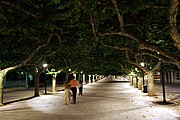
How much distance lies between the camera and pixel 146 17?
10977 millimetres

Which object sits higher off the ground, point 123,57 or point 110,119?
point 123,57

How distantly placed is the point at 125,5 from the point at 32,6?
376 cm

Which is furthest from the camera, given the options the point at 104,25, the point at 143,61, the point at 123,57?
the point at 123,57

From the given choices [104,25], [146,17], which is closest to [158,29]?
[146,17]

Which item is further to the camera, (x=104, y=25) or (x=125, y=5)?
(x=104, y=25)

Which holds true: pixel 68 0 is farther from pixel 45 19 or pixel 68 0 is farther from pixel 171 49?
pixel 171 49

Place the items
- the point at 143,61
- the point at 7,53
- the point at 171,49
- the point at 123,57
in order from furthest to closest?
the point at 123,57 < the point at 143,61 < the point at 7,53 < the point at 171,49

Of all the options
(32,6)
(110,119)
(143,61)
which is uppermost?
(32,6)

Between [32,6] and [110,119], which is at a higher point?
[32,6]

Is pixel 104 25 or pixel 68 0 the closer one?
pixel 68 0

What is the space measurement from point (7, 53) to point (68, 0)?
11422 millimetres

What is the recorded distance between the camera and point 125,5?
8227 millimetres

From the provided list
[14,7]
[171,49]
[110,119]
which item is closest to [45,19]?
[14,7]

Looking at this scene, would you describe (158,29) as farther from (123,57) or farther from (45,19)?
(123,57)
